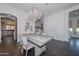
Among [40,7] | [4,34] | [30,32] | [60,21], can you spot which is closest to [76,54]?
[60,21]

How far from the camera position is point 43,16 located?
2.48 m

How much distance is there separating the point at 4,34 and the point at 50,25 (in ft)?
3.44

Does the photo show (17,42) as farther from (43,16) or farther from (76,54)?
(76,54)

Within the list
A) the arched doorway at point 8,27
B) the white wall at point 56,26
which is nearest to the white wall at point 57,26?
the white wall at point 56,26

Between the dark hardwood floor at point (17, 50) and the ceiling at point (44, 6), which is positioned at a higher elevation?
the ceiling at point (44, 6)

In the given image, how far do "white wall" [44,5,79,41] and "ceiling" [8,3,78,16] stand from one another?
4.3 inches

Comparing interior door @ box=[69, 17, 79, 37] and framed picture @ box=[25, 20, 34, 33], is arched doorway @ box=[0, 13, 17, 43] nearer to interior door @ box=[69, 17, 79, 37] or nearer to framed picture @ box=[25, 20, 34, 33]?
framed picture @ box=[25, 20, 34, 33]

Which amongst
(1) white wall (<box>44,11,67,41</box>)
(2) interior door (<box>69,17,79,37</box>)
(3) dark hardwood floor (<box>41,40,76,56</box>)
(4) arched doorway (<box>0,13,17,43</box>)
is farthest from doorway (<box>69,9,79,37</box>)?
(4) arched doorway (<box>0,13,17,43</box>)

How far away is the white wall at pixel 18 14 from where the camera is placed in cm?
237

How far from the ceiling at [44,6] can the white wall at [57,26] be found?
110mm

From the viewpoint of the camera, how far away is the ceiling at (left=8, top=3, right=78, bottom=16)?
2.40 m

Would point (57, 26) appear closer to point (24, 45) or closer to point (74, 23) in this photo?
point (74, 23)

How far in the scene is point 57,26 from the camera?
252 centimetres

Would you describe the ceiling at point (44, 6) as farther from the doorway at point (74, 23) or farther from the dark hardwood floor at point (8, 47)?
the dark hardwood floor at point (8, 47)
